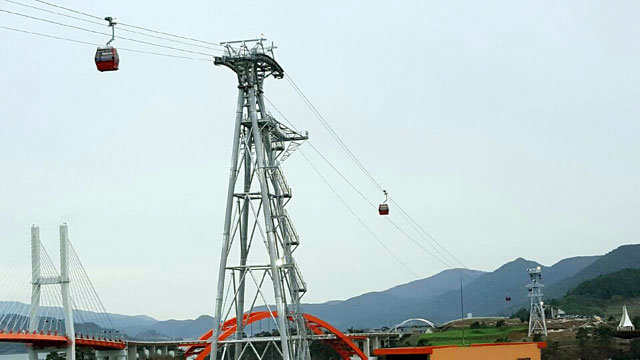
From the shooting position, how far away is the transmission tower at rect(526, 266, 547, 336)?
5528 inches

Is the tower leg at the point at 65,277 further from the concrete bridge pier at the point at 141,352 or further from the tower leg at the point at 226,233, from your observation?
the concrete bridge pier at the point at 141,352

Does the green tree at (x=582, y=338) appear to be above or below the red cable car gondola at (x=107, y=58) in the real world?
below

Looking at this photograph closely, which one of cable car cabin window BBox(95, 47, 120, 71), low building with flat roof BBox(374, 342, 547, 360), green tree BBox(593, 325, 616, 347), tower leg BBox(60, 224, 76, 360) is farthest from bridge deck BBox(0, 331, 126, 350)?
green tree BBox(593, 325, 616, 347)

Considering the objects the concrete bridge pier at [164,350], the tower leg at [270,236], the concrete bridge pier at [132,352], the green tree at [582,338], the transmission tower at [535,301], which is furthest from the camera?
the concrete bridge pier at [164,350]

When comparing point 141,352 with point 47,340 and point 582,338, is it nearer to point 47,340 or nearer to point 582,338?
point 47,340

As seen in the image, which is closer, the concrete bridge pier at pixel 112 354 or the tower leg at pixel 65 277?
the tower leg at pixel 65 277

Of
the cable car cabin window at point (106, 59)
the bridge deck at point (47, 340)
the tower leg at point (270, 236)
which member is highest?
the cable car cabin window at point (106, 59)

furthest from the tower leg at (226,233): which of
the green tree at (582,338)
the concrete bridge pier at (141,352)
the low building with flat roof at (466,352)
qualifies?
the concrete bridge pier at (141,352)

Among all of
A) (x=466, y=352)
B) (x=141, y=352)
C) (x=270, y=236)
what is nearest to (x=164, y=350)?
(x=141, y=352)

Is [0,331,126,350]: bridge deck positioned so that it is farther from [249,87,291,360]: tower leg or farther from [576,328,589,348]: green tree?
[576,328,589,348]: green tree

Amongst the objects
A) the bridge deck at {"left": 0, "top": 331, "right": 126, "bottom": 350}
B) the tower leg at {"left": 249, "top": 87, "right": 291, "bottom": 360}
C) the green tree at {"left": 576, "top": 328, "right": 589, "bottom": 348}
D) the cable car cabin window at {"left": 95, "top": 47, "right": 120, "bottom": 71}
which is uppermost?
the cable car cabin window at {"left": 95, "top": 47, "right": 120, "bottom": 71}

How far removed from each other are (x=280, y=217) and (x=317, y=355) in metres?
85.3

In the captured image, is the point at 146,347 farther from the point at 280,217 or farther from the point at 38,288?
the point at 280,217

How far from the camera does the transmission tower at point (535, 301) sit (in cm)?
14041
